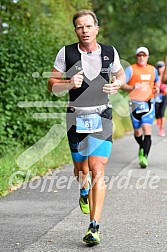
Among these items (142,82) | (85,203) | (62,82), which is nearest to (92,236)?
(85,203)

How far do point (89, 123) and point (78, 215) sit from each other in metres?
1.61

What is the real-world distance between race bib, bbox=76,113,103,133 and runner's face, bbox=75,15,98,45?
2.19 ft

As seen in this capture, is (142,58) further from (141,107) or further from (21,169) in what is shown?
(21,169)

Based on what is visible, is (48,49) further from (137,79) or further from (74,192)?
(74,192)

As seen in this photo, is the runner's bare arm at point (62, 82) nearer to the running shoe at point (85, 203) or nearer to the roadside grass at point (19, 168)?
the running shoe at point (85, 203)

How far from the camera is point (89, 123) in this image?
697 cm

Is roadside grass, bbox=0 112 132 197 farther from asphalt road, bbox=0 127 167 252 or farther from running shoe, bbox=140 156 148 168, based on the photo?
running shoe, bbox=140 156 148 168

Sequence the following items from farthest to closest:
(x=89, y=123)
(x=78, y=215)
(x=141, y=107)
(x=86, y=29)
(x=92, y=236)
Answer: (x=141, y=107), (x=78, y=215), (x=89, y=123), (x=86, y=29), (x=92, y=236)

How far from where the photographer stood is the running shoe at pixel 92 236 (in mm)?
6660

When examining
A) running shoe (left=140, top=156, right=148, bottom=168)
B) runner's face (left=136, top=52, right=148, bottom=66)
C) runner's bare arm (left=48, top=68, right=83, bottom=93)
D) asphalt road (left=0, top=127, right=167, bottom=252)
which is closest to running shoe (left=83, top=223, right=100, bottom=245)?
asphalt road (left=0, top=127, right=167, bottom=252)

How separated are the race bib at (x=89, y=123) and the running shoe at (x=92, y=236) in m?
0.88

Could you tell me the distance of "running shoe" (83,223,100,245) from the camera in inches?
262

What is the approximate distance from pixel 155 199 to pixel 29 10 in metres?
8.20

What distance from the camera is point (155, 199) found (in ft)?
30.4
